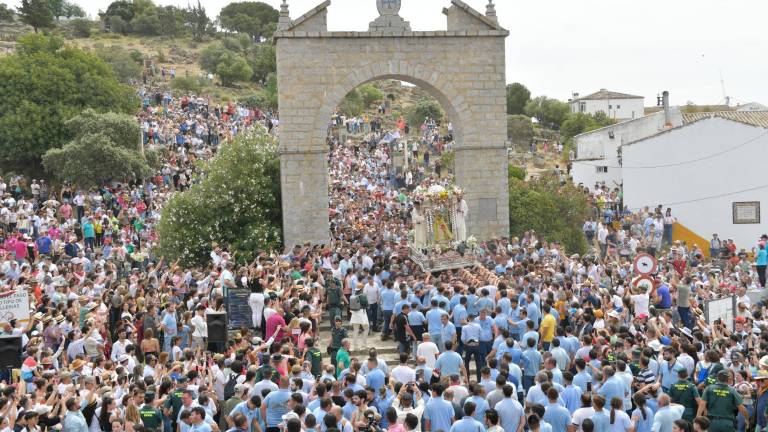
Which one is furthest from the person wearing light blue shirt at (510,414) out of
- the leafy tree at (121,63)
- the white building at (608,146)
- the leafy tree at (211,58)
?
the leafy tree at (211,58)

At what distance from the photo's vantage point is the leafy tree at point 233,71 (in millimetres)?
79312

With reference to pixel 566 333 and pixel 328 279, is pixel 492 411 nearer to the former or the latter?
pixel 566 333

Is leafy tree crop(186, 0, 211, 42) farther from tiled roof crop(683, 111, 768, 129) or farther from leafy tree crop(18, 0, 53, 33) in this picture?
tiled roof crop(683, 111, 768, 129)

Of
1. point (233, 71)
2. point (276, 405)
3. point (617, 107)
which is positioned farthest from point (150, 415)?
point (617, 107)

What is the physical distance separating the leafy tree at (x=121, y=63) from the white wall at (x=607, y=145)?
3445cm

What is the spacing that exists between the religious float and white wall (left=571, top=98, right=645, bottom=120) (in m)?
56.5

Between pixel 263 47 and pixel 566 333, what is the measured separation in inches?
3005

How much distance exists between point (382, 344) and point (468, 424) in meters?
8.42

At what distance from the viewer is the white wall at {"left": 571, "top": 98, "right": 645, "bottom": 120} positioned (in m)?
80.6

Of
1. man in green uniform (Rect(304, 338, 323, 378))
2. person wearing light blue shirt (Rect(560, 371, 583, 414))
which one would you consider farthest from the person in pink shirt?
person wearing light blue shirt (Rect(560, 371, 583, 414))

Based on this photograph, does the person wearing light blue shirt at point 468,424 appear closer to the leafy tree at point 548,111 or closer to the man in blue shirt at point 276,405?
the man in blue shirt at point 276,405

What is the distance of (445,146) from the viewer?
54.7 metres

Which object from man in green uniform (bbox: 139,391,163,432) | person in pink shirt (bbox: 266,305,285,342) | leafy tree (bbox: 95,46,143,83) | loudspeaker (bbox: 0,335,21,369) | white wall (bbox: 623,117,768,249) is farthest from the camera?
leafy tree (bbox: 95,46,143,83)

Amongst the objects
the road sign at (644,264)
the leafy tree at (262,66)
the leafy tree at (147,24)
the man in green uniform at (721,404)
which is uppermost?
the leafy tree at (147,24)
